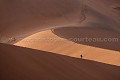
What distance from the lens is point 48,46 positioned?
31.0 feet

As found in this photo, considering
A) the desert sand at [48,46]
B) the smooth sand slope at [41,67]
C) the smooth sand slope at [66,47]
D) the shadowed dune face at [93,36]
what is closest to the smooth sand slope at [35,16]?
the desert sand at [48,46]

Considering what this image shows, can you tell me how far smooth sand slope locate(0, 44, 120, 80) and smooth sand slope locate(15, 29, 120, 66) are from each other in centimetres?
309

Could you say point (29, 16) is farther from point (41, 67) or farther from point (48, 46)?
point (48, 46)

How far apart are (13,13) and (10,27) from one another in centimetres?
32

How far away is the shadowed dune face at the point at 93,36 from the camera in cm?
837

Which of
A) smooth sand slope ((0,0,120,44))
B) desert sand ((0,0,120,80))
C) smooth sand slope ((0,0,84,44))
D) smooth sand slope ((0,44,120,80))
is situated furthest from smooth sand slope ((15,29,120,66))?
smooth sand slope ((0,44,120,80))

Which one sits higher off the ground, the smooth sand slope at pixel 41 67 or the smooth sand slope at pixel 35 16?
the smooth sand slope at pixel 35 16

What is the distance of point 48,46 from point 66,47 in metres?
0.83

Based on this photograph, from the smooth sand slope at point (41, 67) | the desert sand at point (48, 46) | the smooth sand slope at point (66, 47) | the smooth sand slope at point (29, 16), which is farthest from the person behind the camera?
the smooth sand slope at point (66, 47)

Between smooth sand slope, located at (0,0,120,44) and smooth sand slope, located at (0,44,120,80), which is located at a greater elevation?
smooth sand slope, located at (0,0,120,44)

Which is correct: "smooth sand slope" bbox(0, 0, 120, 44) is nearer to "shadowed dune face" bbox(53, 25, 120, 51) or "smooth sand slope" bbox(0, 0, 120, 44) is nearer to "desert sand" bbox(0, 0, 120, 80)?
"desert sand" bbox(0, 0, 120, 80)

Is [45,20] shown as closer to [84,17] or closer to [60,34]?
[84,17]

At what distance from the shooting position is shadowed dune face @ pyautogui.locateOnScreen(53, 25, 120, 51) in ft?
27.5

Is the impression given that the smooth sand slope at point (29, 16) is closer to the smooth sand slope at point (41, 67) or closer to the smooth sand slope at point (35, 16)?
the smooth sand slope at point (35, 16)
